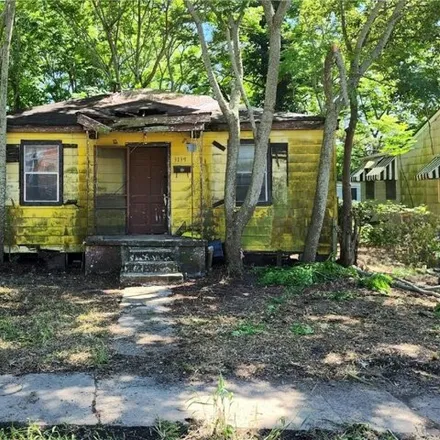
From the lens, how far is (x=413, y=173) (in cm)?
1864

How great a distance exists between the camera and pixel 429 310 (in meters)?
7.41

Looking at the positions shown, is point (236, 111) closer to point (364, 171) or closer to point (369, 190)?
point (364, 171)

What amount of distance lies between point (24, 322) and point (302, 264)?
220 inches

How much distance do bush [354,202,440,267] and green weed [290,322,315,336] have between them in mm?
5942

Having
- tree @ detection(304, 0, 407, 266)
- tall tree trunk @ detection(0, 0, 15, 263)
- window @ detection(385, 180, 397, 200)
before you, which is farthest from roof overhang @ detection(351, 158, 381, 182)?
tall tree trunk @ detection(0, 0, 15, 263)

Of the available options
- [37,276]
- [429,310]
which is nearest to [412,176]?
[429,310]

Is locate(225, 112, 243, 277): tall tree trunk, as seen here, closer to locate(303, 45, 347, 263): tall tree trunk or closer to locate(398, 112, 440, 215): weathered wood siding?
locate(303, 45, 347, 263): tall tree trunk

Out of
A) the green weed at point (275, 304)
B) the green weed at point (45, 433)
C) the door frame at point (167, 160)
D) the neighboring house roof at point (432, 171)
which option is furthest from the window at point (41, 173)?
the neighboring house roof at point (432, 171)

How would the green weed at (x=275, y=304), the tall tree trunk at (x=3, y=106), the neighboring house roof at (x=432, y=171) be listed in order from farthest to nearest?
the neighboring house roof at (x=432, y=171)
the tall tree trunk at (x=3, y=106)
the green weed at (x=275, y=304)

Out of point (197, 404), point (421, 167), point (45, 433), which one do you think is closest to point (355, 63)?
point (197, 404)

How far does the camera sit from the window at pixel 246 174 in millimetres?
11406

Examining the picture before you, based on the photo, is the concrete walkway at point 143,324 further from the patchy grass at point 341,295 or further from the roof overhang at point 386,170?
the roof overhang at point 386,170

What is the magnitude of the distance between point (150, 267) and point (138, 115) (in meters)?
3.32

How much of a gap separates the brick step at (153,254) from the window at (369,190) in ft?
47.6
